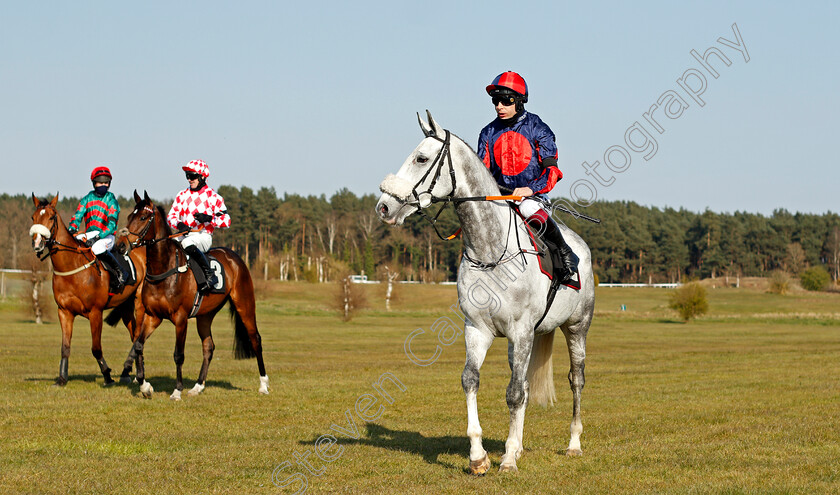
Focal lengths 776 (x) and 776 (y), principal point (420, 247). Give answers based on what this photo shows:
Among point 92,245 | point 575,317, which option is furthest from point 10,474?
point 92,245

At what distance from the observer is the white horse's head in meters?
6.52

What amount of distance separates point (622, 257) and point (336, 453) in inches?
4808

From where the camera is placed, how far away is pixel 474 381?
7176 mm

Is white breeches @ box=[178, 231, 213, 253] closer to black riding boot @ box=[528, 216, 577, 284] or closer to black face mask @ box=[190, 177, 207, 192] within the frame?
black face mask @ box=[190, 177, 207, 192]

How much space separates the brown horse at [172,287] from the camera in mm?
12367

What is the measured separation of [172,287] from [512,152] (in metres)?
7.27

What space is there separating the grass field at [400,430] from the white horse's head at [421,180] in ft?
7.75

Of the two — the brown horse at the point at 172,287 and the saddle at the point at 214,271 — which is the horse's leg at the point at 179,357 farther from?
the saddle at the point at 214,271

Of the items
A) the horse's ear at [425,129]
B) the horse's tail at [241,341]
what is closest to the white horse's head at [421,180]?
the horse's ear at [425,129]

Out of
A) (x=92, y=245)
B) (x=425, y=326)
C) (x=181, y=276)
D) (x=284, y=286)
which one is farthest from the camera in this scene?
(x=284, y=286)

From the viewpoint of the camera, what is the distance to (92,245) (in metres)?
13.8

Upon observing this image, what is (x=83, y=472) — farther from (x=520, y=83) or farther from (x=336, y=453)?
(x=520, y=83)

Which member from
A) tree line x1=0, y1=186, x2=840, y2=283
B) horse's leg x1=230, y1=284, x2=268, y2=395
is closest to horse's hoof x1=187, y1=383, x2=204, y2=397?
horse's leg x1=230, y1=284, x2=268, y2=395

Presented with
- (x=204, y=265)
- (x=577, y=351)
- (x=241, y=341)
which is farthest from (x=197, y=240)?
(x=577, y=351)
